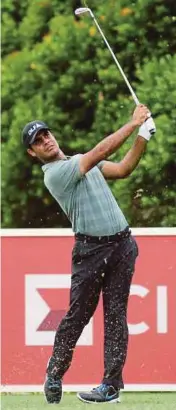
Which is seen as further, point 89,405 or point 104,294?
point 89,405

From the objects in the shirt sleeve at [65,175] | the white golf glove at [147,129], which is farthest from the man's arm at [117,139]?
the shirt sleeve at [65,175]

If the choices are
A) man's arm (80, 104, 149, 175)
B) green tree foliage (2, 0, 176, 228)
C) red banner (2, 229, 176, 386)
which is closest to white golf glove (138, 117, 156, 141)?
man's arm (80, 104, 149, 175)

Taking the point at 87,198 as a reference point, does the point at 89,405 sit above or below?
below

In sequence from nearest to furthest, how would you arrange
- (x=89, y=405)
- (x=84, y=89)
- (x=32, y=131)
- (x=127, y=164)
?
(x=127, y=164) → (x=32, y=131) → (x=89, y=405) → (x=84, y=89)

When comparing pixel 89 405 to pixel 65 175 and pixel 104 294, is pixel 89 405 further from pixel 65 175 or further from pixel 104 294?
pixel 65 175

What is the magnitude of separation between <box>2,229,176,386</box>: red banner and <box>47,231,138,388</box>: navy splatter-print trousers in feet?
2.43

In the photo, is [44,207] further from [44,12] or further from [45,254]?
[45,254]

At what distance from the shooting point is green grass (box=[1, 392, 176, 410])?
705 centimetres

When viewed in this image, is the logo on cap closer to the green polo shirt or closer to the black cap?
the black cap

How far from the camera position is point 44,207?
10.4m

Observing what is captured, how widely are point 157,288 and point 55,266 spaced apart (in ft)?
1.79

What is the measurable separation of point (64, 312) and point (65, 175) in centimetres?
116

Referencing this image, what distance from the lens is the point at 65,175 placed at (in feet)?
22.6

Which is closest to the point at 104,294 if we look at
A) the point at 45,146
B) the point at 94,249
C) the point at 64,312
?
the point at 94,249
